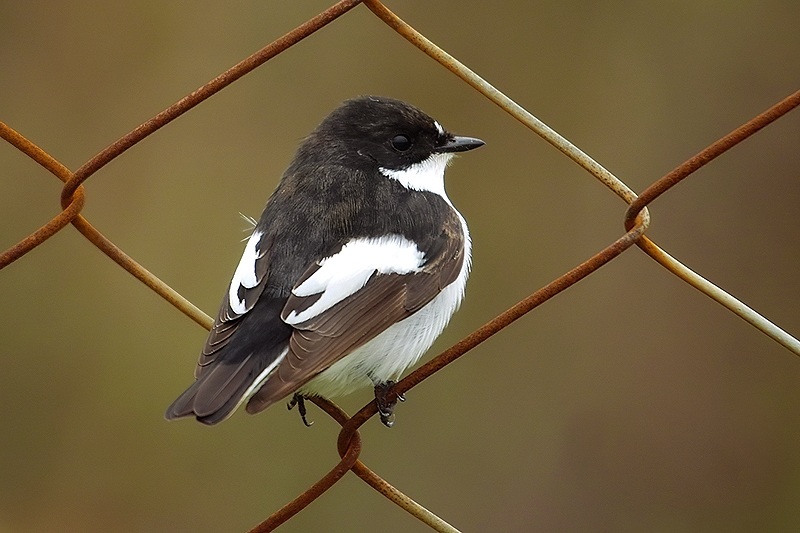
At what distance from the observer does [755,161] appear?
4.78 m

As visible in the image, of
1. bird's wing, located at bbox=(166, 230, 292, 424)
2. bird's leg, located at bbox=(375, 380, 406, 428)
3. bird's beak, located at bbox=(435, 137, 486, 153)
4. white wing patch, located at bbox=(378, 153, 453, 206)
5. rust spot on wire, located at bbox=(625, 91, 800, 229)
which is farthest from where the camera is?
bird's beak, located at bbox=(435, 137, 486, 153)

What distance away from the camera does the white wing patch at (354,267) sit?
8.74 feet

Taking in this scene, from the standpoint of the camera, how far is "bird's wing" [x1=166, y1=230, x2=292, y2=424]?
2.30 m

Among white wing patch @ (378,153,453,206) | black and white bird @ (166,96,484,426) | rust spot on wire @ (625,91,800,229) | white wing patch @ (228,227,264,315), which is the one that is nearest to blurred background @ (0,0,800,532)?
white wing patch @ (378,153,453,206)

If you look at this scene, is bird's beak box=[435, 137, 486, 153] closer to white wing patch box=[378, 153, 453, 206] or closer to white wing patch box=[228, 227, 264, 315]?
white wing patch box=[378, 153, 453, 206]

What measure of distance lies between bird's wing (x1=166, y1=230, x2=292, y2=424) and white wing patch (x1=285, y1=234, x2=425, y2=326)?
0.07 m

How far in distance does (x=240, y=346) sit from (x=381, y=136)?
970 millimetres

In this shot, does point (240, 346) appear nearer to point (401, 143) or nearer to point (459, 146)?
point (401, 143)

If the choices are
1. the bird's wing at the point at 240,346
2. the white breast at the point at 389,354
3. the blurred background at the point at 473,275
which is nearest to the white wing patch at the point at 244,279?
the bird's wing at the point at 240,346

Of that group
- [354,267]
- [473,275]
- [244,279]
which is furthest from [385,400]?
[473,275]

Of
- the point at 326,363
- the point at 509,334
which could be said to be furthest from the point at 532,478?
the point at 326,363

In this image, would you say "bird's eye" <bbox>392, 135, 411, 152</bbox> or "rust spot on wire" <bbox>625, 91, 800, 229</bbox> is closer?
"rust spot on wire" <bbox>625, 91, 800, 229</bbox>

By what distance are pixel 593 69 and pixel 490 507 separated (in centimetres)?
191

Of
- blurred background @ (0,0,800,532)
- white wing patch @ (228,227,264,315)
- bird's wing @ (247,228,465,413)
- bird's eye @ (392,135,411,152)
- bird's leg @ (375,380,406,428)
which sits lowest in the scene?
blurred background @ (0,0,800,532)
